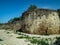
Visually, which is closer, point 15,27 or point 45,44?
point 45,44

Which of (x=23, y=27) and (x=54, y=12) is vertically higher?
(x=54, y=12)

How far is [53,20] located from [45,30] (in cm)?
151

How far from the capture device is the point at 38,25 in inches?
874

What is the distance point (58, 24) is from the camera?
22.2 meters

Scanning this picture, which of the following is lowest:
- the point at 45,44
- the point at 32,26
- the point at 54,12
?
the point at 45,44

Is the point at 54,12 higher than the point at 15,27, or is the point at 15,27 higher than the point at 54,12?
the point at 54,12

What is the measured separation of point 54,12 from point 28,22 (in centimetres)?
332

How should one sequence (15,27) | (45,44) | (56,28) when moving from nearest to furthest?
(45,44) → (56,28) → (15,27)

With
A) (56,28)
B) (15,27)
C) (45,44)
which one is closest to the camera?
(45,44)

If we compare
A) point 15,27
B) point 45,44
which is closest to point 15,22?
point 15,27

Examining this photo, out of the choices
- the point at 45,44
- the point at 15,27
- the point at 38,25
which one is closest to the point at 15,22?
the point at 15,27

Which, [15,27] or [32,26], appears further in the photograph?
[15,27]

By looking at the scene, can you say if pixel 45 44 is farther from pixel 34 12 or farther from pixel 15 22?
pixel 15 22

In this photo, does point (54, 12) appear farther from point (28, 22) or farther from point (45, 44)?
point (45, 44)
